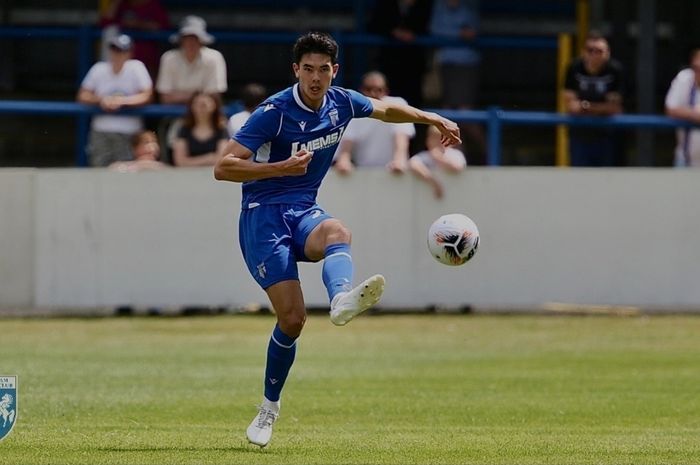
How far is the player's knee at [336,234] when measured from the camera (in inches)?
364

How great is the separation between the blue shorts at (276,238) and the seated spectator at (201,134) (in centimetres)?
773

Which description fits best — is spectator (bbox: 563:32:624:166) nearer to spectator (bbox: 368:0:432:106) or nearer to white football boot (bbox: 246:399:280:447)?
spectator (bbox: 368:0:432:106)

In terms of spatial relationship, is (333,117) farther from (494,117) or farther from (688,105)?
(688,105)

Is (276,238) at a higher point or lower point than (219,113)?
lower

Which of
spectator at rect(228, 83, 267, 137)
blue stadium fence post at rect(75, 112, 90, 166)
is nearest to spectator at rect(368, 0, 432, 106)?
spectator at rect(228, 83, 267, 137)

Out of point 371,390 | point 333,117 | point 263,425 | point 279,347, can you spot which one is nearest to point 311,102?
point 333,117

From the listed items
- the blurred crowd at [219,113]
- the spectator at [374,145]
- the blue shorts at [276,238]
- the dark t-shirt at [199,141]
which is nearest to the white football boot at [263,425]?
the blue shorts at [276,238]

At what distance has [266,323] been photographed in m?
16.9

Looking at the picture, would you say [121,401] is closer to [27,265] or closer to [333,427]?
[333,427]

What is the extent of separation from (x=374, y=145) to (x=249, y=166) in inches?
335

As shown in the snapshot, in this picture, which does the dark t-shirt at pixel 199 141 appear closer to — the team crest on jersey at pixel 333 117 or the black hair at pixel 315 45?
the team crest on jersey at pixel 333 117

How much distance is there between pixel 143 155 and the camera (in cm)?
1758

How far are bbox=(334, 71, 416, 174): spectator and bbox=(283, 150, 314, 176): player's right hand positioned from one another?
8006 mm

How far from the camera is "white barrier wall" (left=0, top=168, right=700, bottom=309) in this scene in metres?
17.4
